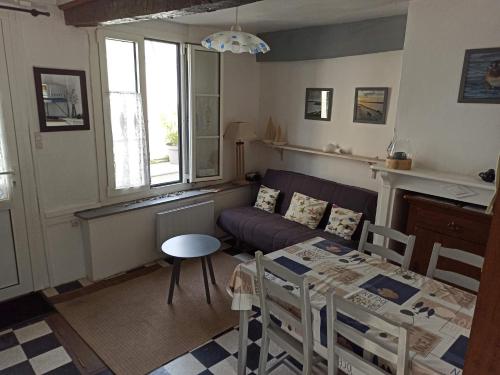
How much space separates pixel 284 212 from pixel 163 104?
1.81m

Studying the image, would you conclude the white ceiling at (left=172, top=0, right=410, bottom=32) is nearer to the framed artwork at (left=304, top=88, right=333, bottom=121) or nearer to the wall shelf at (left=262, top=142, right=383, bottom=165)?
the framed artwork at (left=304, top=88, right=333, bottom=121)

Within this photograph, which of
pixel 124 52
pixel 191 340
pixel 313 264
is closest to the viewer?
pixel 313 264

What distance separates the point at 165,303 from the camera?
307cm

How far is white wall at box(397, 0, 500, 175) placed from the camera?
2.53 m

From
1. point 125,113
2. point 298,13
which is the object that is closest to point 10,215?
point 125,113

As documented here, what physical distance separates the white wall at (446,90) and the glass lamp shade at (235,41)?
126cm

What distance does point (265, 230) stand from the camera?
12.0 ft

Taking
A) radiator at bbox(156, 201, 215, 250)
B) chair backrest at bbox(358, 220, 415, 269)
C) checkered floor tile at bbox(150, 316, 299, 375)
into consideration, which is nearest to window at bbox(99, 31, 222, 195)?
radiator at bbox(156, 201, 215, 250)

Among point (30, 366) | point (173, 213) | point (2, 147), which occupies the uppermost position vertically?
point (2, 147)

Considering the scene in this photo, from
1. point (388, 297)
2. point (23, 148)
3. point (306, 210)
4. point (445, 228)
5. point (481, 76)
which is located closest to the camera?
point (388, 297)

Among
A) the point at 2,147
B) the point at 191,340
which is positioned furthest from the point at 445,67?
the point at 2,147

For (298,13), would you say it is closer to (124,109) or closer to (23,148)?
(124,109)

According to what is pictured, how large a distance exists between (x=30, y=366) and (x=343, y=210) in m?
2.81

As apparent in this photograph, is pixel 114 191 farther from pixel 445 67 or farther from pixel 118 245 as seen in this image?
pixel 445 67
